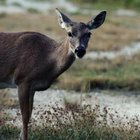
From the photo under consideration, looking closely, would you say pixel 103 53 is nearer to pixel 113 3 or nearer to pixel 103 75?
pixel 103 75

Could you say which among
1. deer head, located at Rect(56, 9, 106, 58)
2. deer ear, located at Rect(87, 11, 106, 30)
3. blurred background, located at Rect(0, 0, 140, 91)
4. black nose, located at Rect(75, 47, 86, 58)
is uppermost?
deer ear, located at Rect(87, 11, 106, 30)

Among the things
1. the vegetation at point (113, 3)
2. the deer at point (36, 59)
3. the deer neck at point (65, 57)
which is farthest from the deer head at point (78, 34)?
the vegetation at point (113, 3)

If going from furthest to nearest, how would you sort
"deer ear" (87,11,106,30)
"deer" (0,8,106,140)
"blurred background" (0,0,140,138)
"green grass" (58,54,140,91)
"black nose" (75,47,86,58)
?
1. "green grass" (58,54,140,91)
2. "blurred background" (0,0,140,138)
3. "deer ear" (87,11,106,30)
4. "deer" (0,8,106,140)
5. "black nose" (75,47,86,58)

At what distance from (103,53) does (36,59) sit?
386 inches

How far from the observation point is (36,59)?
9641 mm

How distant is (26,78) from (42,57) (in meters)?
0.40

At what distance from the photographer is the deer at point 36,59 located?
9.34 m

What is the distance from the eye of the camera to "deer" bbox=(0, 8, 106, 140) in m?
9.34

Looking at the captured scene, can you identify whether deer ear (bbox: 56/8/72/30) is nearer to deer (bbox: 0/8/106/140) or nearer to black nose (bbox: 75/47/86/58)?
deer (bbox: 0/8/106/140)

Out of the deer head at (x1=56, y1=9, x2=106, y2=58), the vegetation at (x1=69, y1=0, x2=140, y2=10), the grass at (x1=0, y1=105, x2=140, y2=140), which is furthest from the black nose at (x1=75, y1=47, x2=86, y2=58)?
the vegetation at (x1=69, y1=0, x2=140, y2=10)

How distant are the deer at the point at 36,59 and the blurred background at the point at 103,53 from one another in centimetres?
183

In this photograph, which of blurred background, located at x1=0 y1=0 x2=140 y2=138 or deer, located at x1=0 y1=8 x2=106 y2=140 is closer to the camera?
deer, located at x1=0 y1=8 x2=106 y2=140

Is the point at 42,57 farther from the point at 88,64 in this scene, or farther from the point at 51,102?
the point at 88,64

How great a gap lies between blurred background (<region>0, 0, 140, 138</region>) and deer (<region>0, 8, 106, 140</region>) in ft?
5.99
